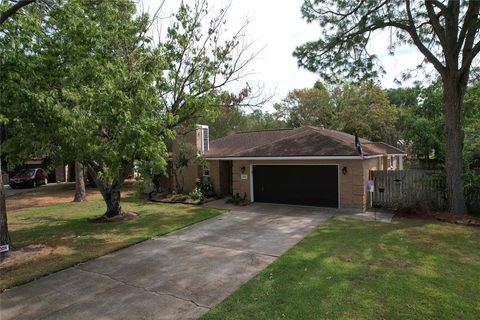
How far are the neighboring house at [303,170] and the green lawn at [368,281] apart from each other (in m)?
4.38

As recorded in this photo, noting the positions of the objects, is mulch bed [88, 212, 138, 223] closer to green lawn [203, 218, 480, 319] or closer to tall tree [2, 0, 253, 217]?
tall tree [2, 0, 253, 217]

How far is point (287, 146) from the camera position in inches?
598

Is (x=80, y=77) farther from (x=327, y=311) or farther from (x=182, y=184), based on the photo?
(x=182, y=184)

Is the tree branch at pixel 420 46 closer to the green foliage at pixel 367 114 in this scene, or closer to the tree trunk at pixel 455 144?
the tree trunk at pixel 455 144

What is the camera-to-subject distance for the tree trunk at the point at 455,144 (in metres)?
11.6

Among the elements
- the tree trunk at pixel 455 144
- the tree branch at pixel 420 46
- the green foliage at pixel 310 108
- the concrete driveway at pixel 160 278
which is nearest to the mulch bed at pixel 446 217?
the tree trunk at pixel 455 144

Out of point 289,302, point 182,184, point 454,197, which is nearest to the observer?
point 289,302

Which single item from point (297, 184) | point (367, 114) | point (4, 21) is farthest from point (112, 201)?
point (367, 114)

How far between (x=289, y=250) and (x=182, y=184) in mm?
12396

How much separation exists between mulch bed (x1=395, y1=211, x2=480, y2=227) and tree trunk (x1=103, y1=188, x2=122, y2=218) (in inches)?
438

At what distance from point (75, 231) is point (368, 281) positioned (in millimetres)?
9496

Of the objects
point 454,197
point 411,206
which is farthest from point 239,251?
point 454,197

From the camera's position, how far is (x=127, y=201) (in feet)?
57.2

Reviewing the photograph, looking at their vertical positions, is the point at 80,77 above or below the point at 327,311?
above
